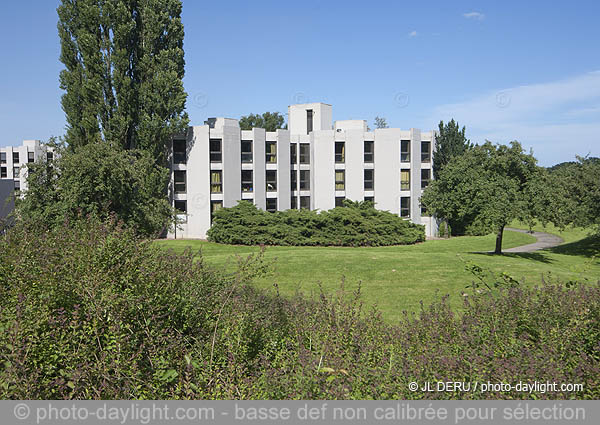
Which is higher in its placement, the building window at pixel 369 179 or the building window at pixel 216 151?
the building window at pixel 216 151

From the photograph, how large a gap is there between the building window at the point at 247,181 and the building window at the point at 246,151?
37.3 inches

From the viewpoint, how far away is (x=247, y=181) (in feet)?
138

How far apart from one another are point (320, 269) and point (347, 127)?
3239 centimetres

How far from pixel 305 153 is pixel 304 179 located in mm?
2417

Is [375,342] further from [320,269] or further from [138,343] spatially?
[320,269]

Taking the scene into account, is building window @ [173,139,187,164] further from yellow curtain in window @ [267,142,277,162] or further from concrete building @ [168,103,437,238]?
yellow curtain in window @ [267,142,277,162]

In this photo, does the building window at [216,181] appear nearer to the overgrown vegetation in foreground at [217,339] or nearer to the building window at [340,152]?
the building window at [340,152]

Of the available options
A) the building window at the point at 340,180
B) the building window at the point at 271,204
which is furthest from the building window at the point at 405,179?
the building window at the point at 271,204

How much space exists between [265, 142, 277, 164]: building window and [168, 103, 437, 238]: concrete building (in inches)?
3.5

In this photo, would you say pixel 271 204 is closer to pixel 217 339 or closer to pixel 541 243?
pixel 541 243

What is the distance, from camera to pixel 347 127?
48.2 metres

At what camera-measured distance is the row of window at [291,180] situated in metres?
40.4

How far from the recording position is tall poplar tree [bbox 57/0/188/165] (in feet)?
114
